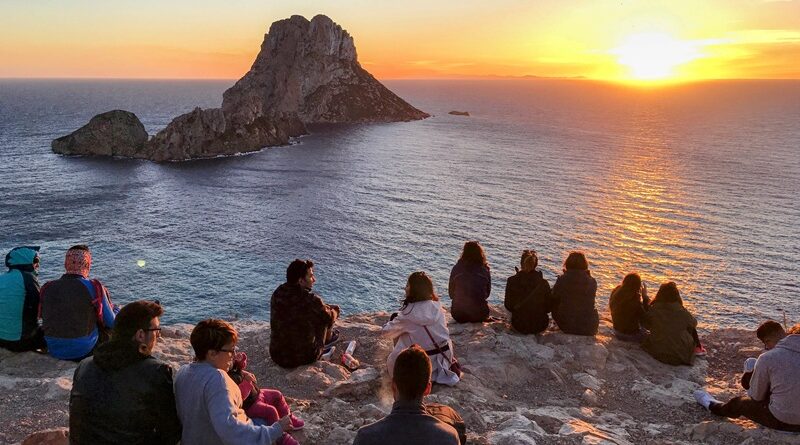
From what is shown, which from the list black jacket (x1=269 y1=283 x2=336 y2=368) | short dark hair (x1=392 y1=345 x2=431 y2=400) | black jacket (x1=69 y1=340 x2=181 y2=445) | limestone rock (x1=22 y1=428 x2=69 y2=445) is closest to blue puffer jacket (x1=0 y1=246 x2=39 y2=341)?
limestone rock (x1=22 y1=428 x2=69 y2=445)

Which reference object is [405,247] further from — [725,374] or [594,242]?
[725,374]

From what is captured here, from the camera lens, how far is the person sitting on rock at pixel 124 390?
6.10 m

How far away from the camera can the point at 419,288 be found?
1044 cm

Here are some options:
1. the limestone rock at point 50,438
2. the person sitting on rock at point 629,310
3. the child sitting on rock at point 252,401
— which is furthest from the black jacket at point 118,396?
the person sitting on rock at point 629,310

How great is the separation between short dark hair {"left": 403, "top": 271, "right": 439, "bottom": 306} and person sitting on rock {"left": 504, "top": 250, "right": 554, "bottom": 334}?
4193 millimetres

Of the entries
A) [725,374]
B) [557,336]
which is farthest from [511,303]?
[725,374]

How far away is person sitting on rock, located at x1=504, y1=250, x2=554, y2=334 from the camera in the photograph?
45.6ft

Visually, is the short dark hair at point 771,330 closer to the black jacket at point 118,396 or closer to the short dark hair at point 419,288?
the short dark hair at point 419,288

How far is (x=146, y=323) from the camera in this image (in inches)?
249

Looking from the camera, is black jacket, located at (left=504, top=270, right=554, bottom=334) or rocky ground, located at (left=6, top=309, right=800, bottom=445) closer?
rocky ground, located at (left=6, top=309, right=800, bottom=445)

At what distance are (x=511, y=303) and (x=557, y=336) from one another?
4.83 feet

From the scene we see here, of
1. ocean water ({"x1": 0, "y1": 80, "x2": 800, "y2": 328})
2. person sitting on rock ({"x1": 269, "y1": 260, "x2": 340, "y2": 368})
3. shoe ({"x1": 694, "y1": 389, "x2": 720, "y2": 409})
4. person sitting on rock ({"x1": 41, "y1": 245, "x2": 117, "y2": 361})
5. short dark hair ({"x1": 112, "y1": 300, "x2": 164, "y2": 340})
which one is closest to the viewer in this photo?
short dark hair ({"x1": 112, "y1": 300, "x2": 164, "y2": 340})

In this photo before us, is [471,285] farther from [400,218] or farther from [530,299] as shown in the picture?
[400,218]

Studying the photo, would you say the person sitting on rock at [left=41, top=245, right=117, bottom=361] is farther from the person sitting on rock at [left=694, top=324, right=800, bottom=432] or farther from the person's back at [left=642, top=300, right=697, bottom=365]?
the person's back at [left=642, top=300, right=697, bottom=365]
